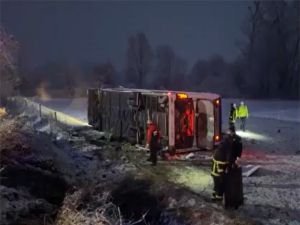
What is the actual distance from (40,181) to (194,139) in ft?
21.8

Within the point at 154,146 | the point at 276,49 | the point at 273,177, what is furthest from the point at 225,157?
the point at 276,49

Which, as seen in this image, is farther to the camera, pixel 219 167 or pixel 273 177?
pixel 273 177

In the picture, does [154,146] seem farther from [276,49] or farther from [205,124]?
[276,49]

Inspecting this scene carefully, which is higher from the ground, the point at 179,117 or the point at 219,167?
the point at 179,117

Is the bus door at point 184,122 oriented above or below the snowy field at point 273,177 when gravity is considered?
above

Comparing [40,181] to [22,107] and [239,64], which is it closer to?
[22,107]

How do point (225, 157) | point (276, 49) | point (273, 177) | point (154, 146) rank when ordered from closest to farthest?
point (225, 157), point (273, 177), point (154, 146), point (276, 49)

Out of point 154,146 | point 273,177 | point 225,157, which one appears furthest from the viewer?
point 154,146

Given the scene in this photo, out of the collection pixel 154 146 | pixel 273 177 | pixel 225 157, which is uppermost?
pixel 225 157

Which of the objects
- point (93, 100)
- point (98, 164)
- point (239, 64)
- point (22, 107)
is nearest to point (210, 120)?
point (98, 164)

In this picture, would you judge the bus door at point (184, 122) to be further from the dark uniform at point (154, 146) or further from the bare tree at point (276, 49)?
the bare tree at point (276, 49)

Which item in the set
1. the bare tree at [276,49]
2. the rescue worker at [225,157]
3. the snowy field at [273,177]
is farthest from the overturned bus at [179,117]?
the bare tree at [276,49]

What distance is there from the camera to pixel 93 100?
23938 millimetres

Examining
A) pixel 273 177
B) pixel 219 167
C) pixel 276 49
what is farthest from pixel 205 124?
pixel 276 49
